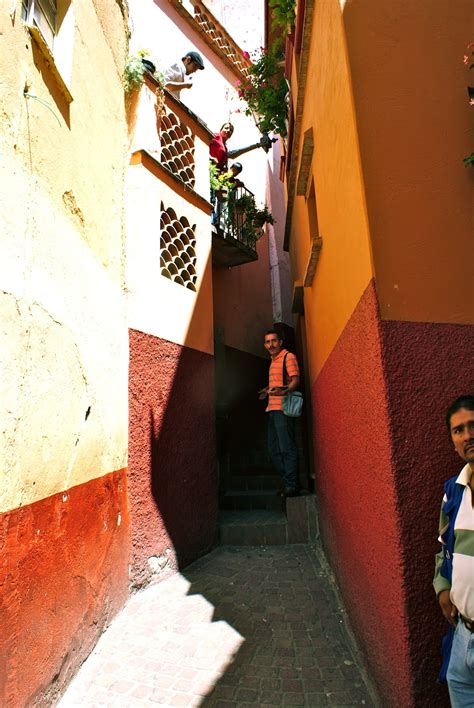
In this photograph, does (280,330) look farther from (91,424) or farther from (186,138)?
(91,424)

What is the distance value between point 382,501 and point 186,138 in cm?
525

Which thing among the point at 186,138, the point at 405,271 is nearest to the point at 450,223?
the point at 405,271

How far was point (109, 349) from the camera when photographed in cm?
378

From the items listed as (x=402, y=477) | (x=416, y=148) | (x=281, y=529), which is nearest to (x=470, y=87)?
(x=416, y=148)

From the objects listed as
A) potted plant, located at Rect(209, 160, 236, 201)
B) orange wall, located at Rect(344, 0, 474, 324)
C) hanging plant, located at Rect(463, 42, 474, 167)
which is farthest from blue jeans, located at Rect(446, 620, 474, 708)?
potted plant, located at Rect(209, 160, 236, 201)

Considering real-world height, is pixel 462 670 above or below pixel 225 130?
below

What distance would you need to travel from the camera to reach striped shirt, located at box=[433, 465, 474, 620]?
164cm

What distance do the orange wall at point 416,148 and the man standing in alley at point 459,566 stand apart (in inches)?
26.1

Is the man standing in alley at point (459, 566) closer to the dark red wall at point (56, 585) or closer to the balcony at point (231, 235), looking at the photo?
the dark red wall at point (56, 585)

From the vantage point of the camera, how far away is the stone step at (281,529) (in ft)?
16.5

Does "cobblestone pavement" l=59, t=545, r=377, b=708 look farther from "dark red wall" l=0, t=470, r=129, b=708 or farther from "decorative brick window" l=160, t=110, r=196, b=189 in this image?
"decorative brick window" l=160, t=110, r=196, b=189

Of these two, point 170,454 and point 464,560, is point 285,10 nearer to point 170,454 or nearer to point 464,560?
point 170,454

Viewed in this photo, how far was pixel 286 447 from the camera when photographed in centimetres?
527

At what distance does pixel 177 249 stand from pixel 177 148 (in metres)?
1.43
